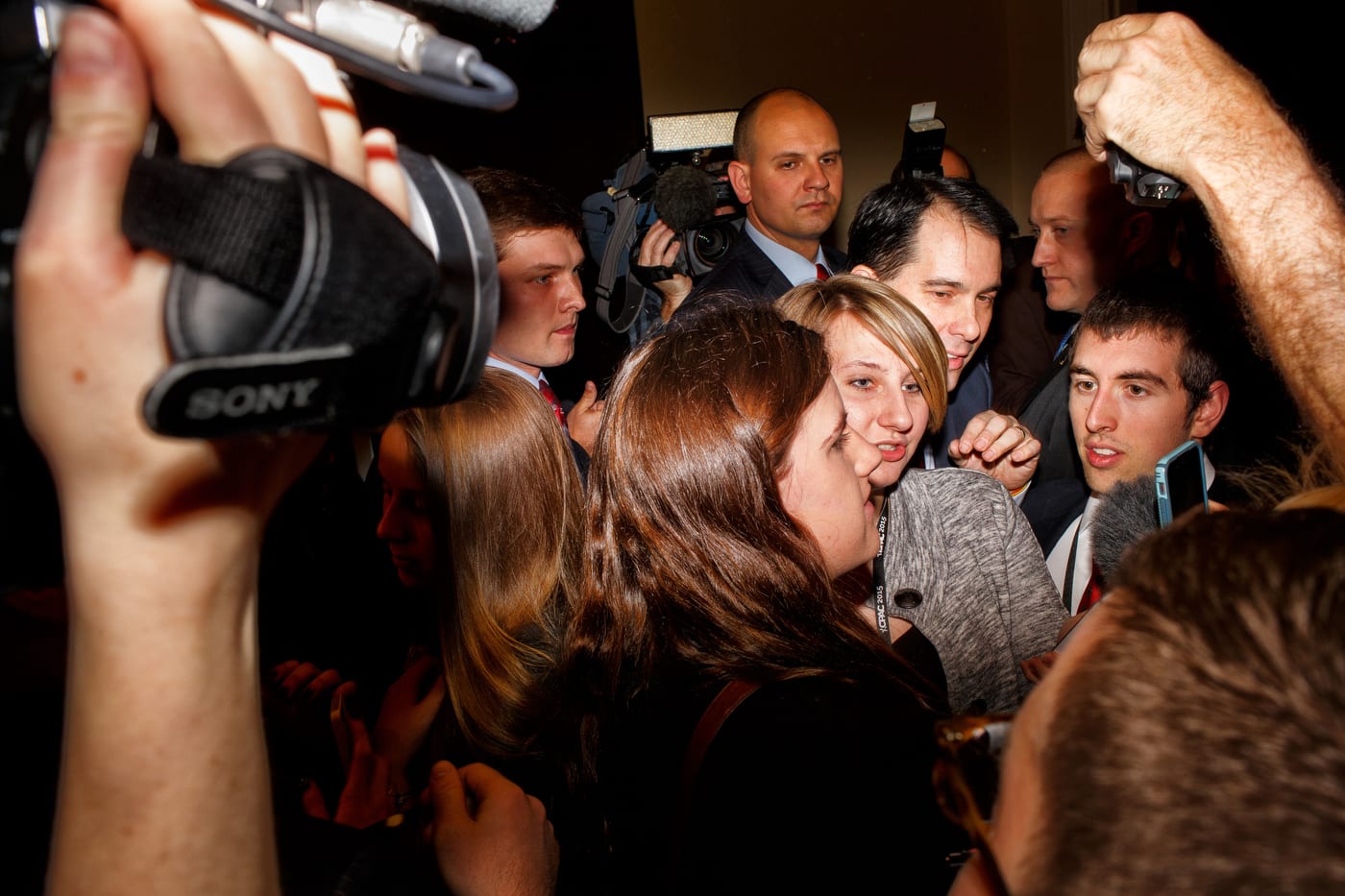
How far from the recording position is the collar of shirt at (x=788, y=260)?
3.13 m

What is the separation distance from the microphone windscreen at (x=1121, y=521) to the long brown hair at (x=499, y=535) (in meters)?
1.11

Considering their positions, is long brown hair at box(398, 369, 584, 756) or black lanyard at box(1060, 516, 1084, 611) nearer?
long brown hair at box(398, 369, 584, 756)

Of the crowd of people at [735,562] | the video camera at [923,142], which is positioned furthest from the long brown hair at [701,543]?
the video camera at [923,142]

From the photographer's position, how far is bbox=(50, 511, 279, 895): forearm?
468mm

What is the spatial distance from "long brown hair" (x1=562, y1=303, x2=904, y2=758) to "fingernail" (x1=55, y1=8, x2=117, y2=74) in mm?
937

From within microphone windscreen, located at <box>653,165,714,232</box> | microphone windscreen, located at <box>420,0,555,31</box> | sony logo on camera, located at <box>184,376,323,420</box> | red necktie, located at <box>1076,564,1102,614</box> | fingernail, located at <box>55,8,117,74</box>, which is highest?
microphone windscreen, located at <box>653,165,714,232</box>

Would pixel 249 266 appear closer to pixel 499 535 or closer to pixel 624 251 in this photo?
pixel 499 535

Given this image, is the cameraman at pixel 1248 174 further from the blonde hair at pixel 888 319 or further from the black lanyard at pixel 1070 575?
the black lanyard at pixel 1070 575

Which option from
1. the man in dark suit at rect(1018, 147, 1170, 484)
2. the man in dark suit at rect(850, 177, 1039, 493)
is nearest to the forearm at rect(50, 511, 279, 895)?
the man in dark suit at rect(850, 177, 1039, 493)

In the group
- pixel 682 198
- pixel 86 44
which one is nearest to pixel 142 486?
pixel 86 44

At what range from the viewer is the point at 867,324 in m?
2.06

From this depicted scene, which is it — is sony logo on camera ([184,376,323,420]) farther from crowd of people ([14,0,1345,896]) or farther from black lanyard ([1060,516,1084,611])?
black lanyard ([1060,516,1084,611])

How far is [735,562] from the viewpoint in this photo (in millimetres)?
1283

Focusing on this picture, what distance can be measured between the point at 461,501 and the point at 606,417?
1.65 ft
